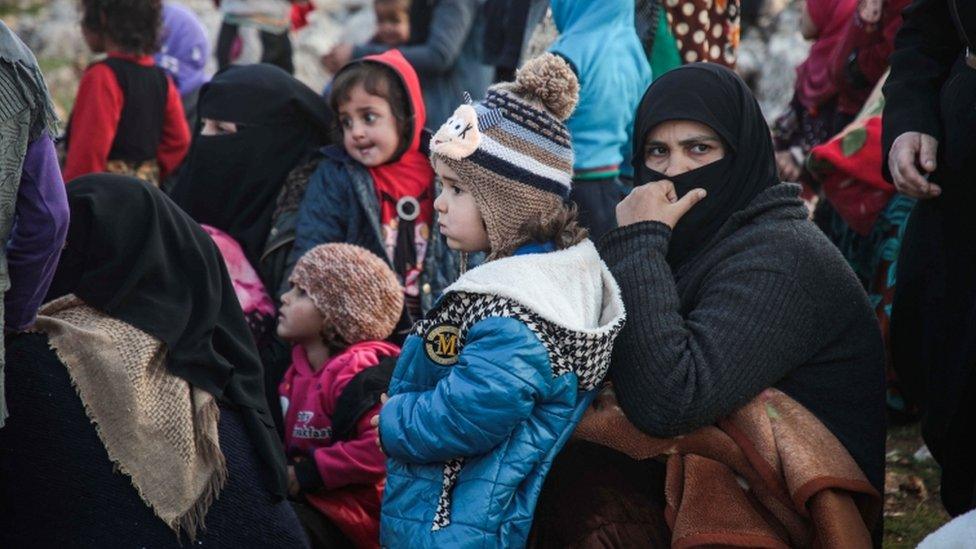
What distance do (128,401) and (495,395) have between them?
38.5 inches

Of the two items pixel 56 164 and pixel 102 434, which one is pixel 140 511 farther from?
pixel 56 164

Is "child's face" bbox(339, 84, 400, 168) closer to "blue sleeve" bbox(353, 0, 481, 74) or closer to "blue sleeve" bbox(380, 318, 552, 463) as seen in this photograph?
"blue sleeve" bbox(380, 318, 552, 463)

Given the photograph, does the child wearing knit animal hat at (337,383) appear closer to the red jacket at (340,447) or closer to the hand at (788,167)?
the red jacket at (340,447)

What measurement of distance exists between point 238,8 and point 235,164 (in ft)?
10.3

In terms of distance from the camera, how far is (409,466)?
3.16 m

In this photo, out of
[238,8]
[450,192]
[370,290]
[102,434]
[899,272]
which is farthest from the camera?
[238,8]

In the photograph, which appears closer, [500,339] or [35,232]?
[500,339]

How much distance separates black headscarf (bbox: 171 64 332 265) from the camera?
5.14 metres

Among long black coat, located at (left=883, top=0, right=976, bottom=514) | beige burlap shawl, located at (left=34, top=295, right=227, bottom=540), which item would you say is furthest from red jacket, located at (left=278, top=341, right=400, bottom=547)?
long black coat, located at (left=883, top=0, right=976, bottom=514)

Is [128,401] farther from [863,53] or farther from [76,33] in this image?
[76,33]

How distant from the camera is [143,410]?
317 centimetres

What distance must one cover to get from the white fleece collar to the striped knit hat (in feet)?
0.54

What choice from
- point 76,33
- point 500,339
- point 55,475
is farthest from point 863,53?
point 76,33

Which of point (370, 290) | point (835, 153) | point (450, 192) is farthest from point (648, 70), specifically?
point (450, 192)
